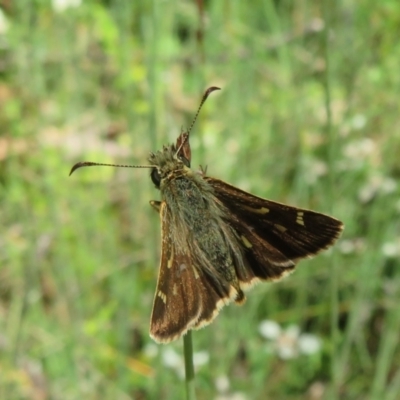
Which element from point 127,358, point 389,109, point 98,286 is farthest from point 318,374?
point 389,109

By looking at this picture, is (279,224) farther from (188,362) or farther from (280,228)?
(188,362)

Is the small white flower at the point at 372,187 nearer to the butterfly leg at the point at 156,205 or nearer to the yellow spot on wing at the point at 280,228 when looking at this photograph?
the yellow spot on wing at the point at 280,228

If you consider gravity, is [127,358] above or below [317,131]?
below

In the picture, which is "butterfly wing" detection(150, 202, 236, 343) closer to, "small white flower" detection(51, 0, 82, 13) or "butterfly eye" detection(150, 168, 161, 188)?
"butterfly eye" detection(150, 168, 161, 188)

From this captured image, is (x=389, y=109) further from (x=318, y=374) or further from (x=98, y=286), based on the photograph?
(x=98, y=286)

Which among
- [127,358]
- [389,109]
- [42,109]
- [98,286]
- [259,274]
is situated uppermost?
[389,109]

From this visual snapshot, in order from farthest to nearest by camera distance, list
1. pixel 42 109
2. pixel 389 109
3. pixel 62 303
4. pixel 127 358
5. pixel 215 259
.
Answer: pixel 42 109, pixel 389 109, pixel 62 303, pixel 127 358, pixel 215 259
